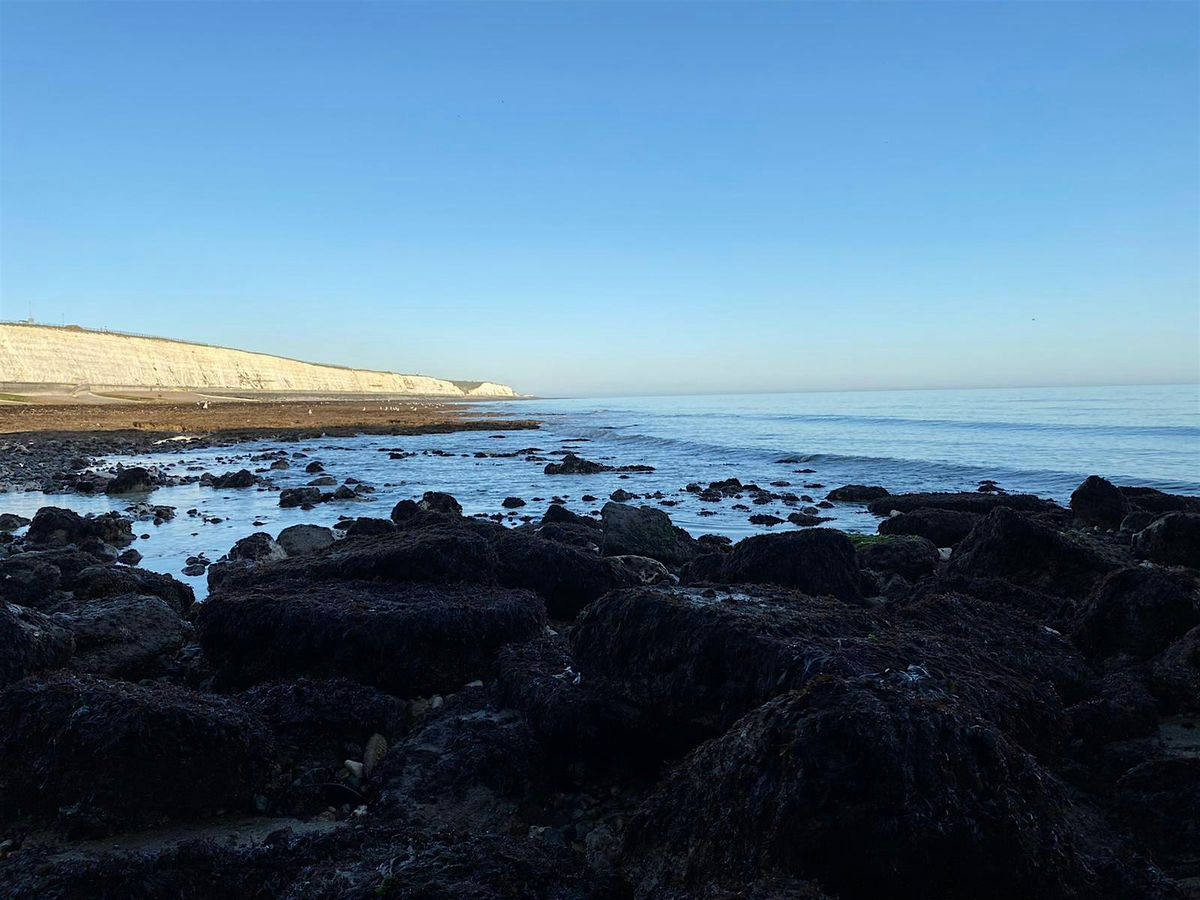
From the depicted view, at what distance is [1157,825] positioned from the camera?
10.7ft

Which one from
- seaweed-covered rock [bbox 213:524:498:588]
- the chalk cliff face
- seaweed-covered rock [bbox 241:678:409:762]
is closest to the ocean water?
seaweed-covered rock [bbox 213:524:498:588]

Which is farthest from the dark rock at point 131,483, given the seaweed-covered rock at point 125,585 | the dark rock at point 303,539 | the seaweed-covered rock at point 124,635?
the seaweed-covered rock at point 124,635

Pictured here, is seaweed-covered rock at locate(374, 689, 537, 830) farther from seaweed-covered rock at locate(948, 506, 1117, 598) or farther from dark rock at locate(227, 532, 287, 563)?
dark rock at locate(227, 532, 287, 563)

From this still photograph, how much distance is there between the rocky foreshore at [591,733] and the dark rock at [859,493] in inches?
481

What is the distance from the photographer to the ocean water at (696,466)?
16562 millimetres

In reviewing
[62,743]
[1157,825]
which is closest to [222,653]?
[62,743]

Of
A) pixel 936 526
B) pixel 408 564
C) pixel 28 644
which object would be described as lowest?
pixel 936 526

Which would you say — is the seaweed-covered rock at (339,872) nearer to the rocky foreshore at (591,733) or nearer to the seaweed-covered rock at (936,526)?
the rocky foreshore at (591,733)

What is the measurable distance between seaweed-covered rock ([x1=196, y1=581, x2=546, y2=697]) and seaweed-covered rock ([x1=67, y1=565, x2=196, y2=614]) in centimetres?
234

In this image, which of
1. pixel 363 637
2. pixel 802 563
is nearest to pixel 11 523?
pixel 363 637

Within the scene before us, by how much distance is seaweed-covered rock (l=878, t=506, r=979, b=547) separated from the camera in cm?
1257

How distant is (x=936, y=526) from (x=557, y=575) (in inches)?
334

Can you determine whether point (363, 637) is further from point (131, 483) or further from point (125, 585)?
point (131, 483)

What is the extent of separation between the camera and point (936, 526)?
12.8 metres
